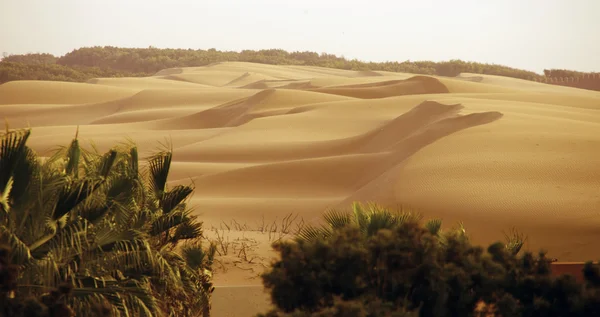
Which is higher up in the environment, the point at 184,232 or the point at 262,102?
the point at 184,232

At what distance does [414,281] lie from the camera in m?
7.48

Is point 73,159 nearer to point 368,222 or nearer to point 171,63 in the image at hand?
point 368,222

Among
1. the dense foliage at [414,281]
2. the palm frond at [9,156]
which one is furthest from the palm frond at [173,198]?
the palm frond at [9,156]

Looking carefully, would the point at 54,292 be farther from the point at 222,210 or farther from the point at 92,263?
the point at 222,210

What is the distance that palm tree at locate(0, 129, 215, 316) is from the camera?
7.29 metres

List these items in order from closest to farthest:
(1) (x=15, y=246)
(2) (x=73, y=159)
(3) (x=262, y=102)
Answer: (1) (x=15, y=246) → (2) (x=73, y=159) → (3) (x=262, y=102)

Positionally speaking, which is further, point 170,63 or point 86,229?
point 170,63

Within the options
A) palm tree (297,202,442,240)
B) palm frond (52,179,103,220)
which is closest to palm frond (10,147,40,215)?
palm frond (52,179,103,220)

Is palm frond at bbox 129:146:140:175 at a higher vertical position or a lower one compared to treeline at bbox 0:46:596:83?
higher

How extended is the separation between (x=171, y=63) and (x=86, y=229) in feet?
285

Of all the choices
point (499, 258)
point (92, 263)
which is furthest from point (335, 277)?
point (92, 263)

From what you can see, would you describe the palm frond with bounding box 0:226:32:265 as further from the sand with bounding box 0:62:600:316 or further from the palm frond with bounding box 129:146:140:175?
the sand with bounding box 0:62:600:316

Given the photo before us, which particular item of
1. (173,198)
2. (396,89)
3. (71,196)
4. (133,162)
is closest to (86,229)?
(71,196)

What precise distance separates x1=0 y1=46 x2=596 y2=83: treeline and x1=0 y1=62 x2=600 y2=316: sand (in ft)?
102
